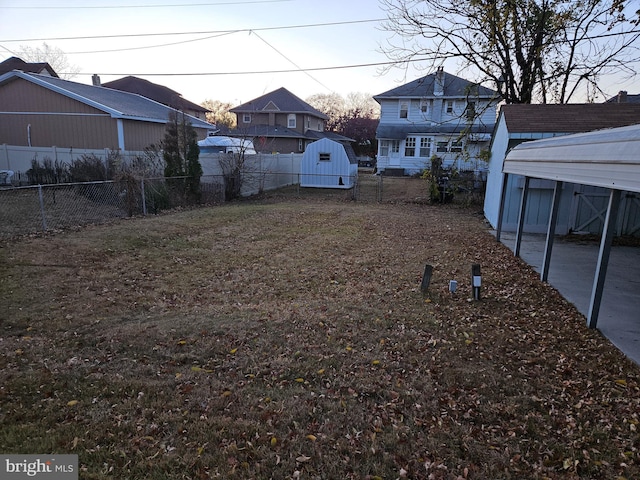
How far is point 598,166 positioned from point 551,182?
6.79m

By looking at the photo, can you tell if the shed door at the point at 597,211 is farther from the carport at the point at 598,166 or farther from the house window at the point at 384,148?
the house window at the point at 384,148

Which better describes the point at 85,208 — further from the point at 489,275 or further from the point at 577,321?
the point at 577,321

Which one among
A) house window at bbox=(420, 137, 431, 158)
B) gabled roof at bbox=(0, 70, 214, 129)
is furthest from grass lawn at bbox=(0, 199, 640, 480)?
Result: house window at bbox=(420, 137, 431, 158)

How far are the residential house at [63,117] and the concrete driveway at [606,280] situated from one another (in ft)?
55.4

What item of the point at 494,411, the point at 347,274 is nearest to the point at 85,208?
the point at 347,274

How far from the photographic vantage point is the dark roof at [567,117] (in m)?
10.8

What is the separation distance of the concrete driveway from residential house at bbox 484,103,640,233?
2.52ft

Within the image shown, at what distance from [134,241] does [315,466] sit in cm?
762

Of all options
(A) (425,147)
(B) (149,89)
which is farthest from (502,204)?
(B) (149,89)

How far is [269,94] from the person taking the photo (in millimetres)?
40125

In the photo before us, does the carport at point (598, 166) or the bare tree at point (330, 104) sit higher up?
the bare tree at point (330, 104)

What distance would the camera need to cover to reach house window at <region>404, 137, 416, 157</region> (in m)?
30.6

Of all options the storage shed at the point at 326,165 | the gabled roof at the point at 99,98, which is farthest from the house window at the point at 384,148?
the gabled roof at the point at 99,98

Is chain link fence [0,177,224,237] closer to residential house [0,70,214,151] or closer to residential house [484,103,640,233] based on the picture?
residential house [0,70,214,151]
